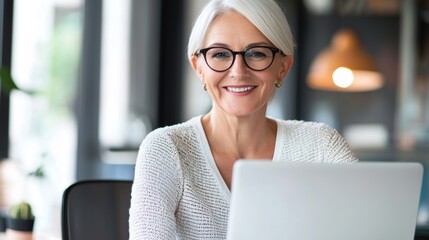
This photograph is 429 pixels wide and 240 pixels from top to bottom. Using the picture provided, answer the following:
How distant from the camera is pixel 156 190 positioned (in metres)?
1.69

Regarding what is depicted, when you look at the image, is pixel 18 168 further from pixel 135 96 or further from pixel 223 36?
pixel 135 96

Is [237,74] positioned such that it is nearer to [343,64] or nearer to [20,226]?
[20,226]

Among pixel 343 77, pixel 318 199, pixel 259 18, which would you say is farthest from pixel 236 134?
pixel 343 77

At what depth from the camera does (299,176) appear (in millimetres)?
1275

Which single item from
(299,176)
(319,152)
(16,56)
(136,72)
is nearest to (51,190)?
(16,56)

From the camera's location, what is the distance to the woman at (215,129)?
1.72m

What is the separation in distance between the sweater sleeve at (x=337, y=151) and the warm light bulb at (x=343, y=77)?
16.9 ft

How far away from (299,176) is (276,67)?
580 millimetres

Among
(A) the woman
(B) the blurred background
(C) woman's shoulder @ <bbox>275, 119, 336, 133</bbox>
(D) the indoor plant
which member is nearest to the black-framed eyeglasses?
(A) the woman

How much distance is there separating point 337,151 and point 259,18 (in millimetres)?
407

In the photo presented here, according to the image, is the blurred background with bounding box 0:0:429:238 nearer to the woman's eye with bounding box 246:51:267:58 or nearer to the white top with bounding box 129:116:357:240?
the white top with bounding box 129:116:357:240

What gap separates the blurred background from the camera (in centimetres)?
500

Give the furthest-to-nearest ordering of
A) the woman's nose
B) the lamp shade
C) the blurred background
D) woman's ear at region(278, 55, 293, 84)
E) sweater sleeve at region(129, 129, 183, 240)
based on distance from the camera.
A: the lamp shade
the blurred background
woman's ear at region(278, 55, 293, 84)
the woman's nose
sweater sleeve at region(129, 129, 183, 240)

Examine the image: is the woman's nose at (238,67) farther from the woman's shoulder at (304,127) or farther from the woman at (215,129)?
the woman's shoulder at (304,127)
